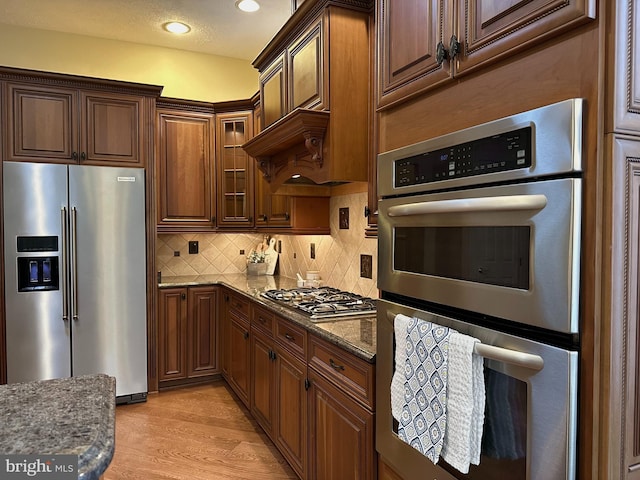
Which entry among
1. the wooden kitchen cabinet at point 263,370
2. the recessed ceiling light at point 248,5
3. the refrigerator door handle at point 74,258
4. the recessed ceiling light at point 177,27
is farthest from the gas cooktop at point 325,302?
the recessed ceiling light at point 177,27

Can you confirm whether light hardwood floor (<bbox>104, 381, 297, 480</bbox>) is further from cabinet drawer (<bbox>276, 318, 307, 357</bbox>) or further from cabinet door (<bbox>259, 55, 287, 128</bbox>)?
cabinet door (<bbox>259, 55, 287, 128</bbox>)

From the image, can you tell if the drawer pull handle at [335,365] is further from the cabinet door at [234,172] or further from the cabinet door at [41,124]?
the cabinet door at [41,124]

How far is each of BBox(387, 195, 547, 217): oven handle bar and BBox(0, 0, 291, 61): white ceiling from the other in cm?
260

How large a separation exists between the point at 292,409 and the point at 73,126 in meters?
2.64

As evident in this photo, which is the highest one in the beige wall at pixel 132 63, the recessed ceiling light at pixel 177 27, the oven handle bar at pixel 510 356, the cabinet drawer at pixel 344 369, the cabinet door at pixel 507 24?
the recessed ceiling light at pixel 177 27

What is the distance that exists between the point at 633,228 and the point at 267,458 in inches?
95.2

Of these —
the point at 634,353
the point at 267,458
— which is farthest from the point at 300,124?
the point at 267,458

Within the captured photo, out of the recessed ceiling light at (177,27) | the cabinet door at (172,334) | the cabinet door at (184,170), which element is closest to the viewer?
the recessed ceiling light at (177,27)

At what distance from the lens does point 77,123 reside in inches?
130

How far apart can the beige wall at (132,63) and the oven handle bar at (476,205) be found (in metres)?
3.47

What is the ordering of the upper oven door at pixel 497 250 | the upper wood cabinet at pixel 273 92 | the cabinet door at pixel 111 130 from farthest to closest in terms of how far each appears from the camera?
the cabinet door at pixel 111 130 → the upper wood cabinet at pixel 273 92 → the upper oven door at pixel 497 250

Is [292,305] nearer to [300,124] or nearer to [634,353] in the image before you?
[300,124]

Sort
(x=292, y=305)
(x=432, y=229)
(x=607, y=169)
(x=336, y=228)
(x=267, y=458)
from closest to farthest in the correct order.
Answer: (x=607, y=169)
(x=432, y=229)
(x=292, y=305)
(x=267, y=458)
(x=336, y=228)

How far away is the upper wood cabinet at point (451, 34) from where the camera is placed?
37.6 inches
